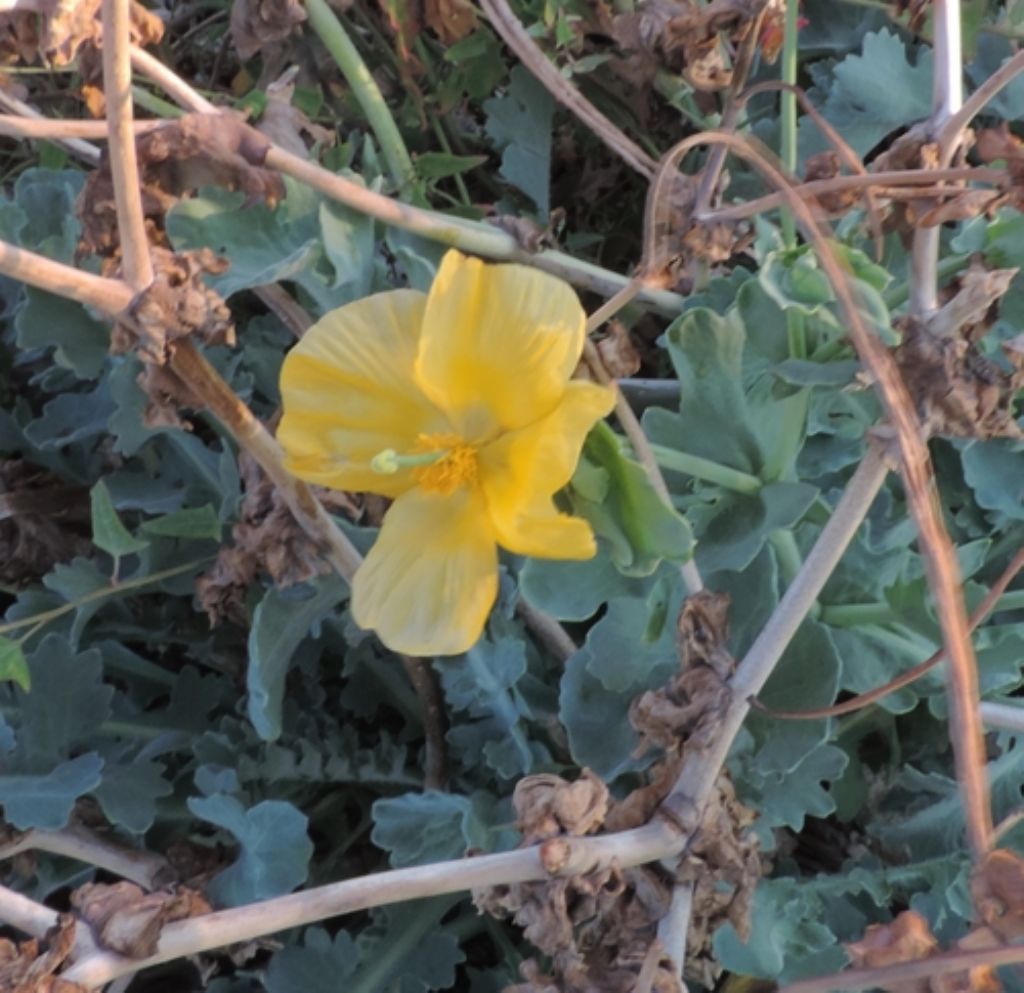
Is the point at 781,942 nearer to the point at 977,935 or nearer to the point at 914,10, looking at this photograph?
the point at 977,935

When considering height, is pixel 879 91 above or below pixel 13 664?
above

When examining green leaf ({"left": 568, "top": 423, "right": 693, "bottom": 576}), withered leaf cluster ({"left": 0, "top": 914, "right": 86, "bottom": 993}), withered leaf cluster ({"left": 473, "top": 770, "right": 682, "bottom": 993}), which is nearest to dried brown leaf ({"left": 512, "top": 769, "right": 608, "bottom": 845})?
withered leaf cluster ({"left": 473, "top": 770, "right": 682, "bottom": 993})

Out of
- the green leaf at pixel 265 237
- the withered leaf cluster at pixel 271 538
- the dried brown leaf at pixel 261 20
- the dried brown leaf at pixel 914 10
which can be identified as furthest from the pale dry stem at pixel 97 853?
the dried brown leaf at pixel 914 10

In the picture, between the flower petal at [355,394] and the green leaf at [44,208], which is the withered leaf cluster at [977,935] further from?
the green leaf at [44,208]

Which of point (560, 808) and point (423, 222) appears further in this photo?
point (423, 222)

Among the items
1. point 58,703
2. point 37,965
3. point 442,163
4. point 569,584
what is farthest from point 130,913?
point 442,163

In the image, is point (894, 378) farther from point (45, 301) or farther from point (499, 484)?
point (45, 301)
